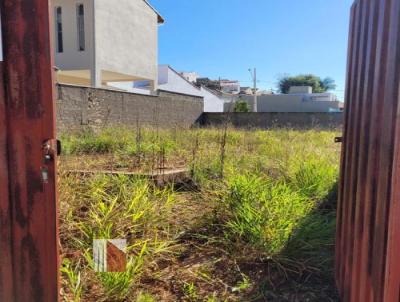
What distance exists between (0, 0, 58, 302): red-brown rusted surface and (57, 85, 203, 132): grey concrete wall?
556 centimetres

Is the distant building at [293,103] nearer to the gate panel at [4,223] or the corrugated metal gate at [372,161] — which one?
the corrugated metal gate at [372,161]

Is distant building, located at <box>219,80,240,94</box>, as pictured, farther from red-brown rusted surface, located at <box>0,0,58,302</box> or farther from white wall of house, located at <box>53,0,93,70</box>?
red-brown rusted surface, located at <box>0,0,58,302</box>

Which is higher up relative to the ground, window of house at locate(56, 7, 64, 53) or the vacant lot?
window of house at locate(56, 7, 64, 53)

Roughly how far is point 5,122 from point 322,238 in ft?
8.69

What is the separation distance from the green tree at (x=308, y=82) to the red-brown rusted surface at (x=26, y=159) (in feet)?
176

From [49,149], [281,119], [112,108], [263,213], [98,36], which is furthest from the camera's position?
[281,119]

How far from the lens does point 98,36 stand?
12.9 metres

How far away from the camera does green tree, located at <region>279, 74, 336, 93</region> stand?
52456 mm

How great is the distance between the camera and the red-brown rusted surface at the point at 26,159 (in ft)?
4.83

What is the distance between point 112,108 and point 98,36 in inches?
155

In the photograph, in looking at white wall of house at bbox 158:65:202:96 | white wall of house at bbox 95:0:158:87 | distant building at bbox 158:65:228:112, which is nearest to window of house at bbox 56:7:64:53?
white wall of house at bbox 95:0:158:87

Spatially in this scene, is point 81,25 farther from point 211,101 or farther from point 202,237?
point 211,101

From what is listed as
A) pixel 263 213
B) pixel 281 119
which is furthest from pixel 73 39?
pixel 263 213

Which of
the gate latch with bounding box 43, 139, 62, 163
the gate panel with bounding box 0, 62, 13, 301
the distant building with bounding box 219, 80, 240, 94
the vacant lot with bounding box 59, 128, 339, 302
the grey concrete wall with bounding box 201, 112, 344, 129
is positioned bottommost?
the vacant lot with bounding box 59, 128, 339, 302
